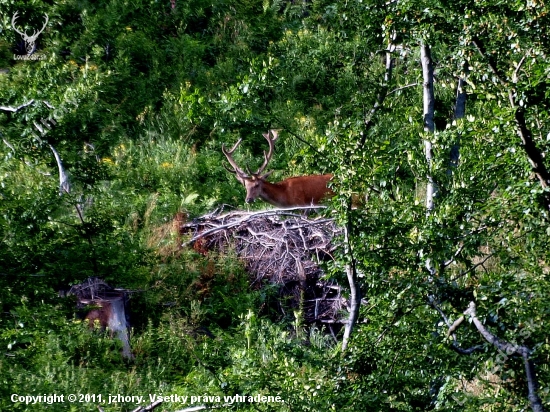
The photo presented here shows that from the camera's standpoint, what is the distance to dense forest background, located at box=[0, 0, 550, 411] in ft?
18.1

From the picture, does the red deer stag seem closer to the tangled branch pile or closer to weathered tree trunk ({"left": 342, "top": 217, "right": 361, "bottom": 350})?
the tangled branch pile

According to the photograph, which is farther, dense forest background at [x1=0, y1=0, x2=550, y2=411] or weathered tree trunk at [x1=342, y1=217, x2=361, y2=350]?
weathered tree trunk at [x1=342, y1=217, x2=361, y2=350]

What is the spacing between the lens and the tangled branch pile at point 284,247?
511 inches

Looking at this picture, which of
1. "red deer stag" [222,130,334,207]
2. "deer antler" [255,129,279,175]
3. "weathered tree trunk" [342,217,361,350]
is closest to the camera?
"weathered tree trunk" [342,217,361,350]

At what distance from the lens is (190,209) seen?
14.1 m

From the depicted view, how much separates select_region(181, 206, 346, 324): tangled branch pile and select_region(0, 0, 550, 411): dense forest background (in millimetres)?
266

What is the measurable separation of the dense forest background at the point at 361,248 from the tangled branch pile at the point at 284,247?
0.87ft

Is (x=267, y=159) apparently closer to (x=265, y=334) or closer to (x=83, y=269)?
(x=83, y=269)

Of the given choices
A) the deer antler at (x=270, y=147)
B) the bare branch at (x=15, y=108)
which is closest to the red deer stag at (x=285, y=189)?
the deer antler at (x=270, y=147)

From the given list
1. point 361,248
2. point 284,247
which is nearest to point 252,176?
point 284,247

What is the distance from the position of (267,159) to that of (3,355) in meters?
8.35

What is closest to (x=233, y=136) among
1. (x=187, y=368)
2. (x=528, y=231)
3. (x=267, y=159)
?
(x=267, y=159)

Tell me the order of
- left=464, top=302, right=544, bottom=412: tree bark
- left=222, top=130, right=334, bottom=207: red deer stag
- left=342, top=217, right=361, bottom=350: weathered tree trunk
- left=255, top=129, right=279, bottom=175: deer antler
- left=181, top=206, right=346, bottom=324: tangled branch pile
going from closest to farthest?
left=464, top=302, right=544, bottom=412: tree bark, left=342, top=217, right=361, bottom=350: weathered tree trunk, left=181, top=206, right=346, bottom=324: tangled branch pile, left=222, top=130, right=334, bottom=207: red deer stag, left=255, top=129, right=279, bottom=175: deer antler

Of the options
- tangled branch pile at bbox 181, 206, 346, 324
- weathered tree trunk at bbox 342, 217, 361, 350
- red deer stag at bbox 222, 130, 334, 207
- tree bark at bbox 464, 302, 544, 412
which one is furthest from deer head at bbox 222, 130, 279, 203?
tree bark at bbox 464, 302, 544, 412
